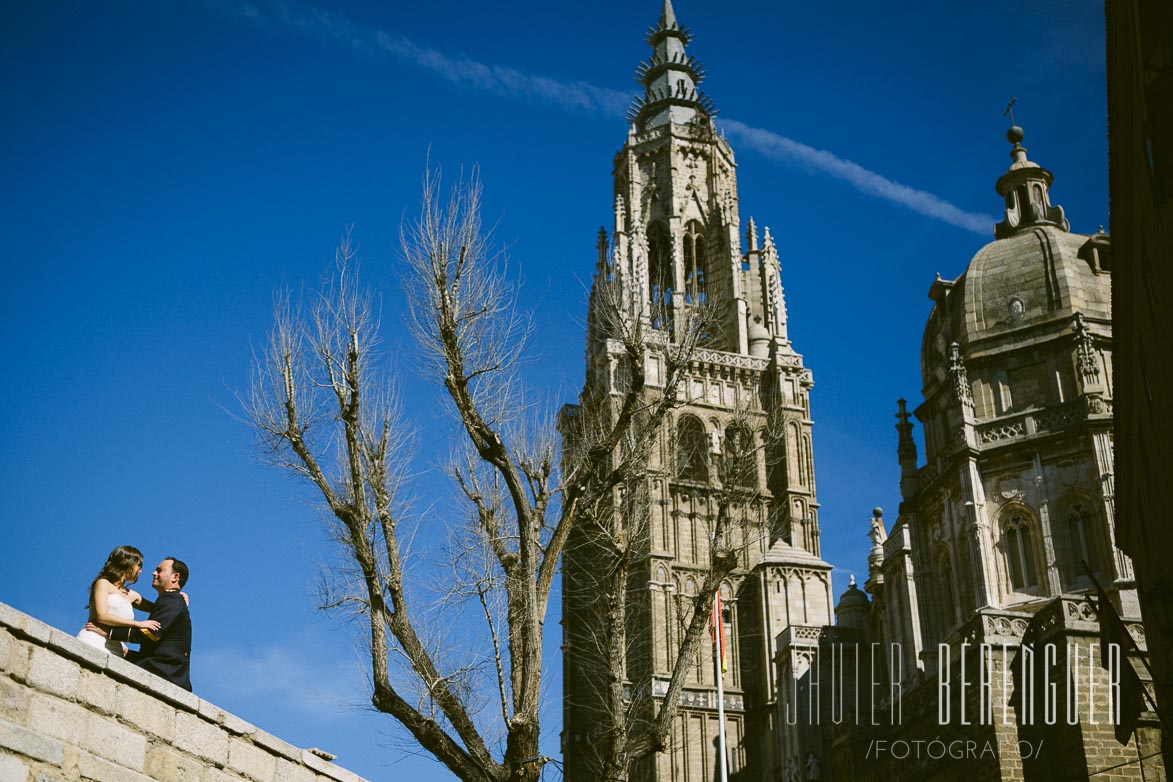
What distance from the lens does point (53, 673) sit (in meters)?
7.56

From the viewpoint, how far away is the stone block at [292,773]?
31.4 ft

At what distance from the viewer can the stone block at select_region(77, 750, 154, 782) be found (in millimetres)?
7691

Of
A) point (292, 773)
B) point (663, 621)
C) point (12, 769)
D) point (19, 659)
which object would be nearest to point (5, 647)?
point (19, 659)

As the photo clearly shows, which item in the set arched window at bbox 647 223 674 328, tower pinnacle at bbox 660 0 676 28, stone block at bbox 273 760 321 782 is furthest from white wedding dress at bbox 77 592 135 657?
tower pinnacle at bbox 660 0 676 28

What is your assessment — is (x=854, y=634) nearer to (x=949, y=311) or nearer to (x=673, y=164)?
(x=949, y=311)

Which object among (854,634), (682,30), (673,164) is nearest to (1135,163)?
(854,634)

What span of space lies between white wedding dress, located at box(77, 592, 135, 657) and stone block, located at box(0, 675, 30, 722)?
1.03m

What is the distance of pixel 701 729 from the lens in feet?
152

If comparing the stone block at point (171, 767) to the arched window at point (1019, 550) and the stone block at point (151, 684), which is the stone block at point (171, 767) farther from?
the arched window at point (1019, 550)

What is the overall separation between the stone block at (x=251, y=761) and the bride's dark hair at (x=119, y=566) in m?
1.40

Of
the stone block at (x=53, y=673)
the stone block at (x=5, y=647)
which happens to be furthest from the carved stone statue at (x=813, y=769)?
the stone block at (x=5, y=647)

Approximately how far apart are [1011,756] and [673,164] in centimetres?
4481

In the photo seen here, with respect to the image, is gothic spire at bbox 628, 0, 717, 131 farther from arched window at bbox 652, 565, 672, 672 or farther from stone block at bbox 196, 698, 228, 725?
stone block at bbox 196, 698, 228, 725

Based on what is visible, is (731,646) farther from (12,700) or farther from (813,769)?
(12,700)
